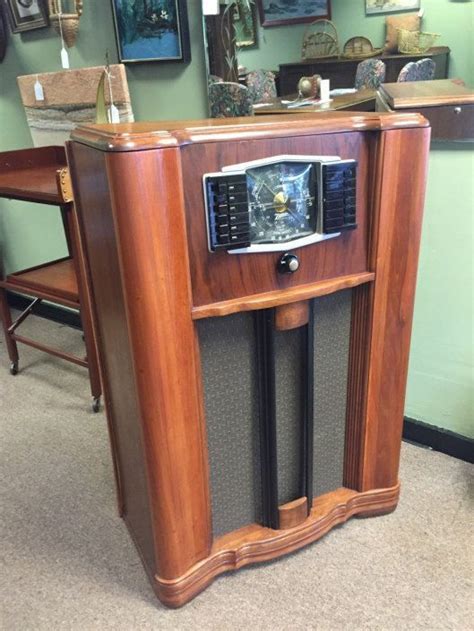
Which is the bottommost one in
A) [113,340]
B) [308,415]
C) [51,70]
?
[308,415]

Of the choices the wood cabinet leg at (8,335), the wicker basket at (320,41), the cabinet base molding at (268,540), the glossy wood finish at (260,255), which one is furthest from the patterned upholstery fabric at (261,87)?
the wood cabinet leg at (8,335)

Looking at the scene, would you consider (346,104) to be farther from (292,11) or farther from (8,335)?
(8,335)

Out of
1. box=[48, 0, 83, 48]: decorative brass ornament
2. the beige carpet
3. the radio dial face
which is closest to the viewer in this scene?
the radio dial face

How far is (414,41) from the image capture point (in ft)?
5.03

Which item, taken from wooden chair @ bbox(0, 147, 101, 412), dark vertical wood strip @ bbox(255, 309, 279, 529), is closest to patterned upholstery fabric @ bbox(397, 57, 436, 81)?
dark vertical wood strip @ bbox(255, 309, 279, 529)

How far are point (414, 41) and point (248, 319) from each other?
0.91m

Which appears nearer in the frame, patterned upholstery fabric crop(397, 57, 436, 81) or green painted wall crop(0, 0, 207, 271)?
patterned upholstery fabric crop(397, 57, 436, 81)

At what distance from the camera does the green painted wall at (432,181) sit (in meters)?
1.53

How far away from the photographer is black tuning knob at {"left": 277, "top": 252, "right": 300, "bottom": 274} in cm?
114

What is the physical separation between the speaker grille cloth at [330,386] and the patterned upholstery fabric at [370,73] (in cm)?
72

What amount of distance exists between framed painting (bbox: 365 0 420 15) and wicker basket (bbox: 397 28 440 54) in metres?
0.05

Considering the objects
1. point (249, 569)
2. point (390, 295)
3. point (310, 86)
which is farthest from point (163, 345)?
point (310, 86)

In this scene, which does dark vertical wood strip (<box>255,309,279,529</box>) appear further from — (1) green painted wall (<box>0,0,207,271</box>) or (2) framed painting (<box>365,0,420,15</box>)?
(1) green painted wall (<box>0,0,207,271</box>)

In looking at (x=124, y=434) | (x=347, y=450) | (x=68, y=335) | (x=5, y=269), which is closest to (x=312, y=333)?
(x=347, y=450)
